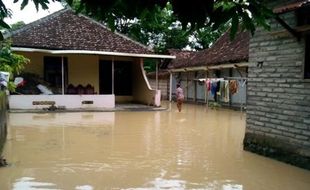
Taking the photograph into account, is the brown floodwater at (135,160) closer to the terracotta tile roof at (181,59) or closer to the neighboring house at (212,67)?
the neighboring house at (212,67)

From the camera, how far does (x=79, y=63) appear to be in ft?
78.1

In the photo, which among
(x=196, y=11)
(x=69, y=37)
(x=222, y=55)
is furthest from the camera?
(x=222, y=55)

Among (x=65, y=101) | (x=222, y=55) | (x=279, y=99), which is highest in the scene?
(x=222, y=55)

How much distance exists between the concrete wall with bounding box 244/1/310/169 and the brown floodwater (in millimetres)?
401

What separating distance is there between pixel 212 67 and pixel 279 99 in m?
15.5

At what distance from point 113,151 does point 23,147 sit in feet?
7.25

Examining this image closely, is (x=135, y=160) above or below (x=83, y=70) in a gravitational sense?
below

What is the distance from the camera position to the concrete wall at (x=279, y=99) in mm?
8680

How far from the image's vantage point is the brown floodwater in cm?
707

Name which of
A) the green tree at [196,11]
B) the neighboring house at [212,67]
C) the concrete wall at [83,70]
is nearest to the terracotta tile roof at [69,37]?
the concrete wall at [83,70]

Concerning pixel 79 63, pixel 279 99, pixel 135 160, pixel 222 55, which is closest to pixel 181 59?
pixel 222 55

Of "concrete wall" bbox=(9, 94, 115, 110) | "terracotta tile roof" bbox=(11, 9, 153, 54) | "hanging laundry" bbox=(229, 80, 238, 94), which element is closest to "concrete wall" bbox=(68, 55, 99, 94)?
"terracotta tile roof" bbox=(11, 9, 153, 54)

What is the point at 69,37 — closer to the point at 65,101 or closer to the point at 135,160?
the point at 65,101

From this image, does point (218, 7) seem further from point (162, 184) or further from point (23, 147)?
point (23, 147)
